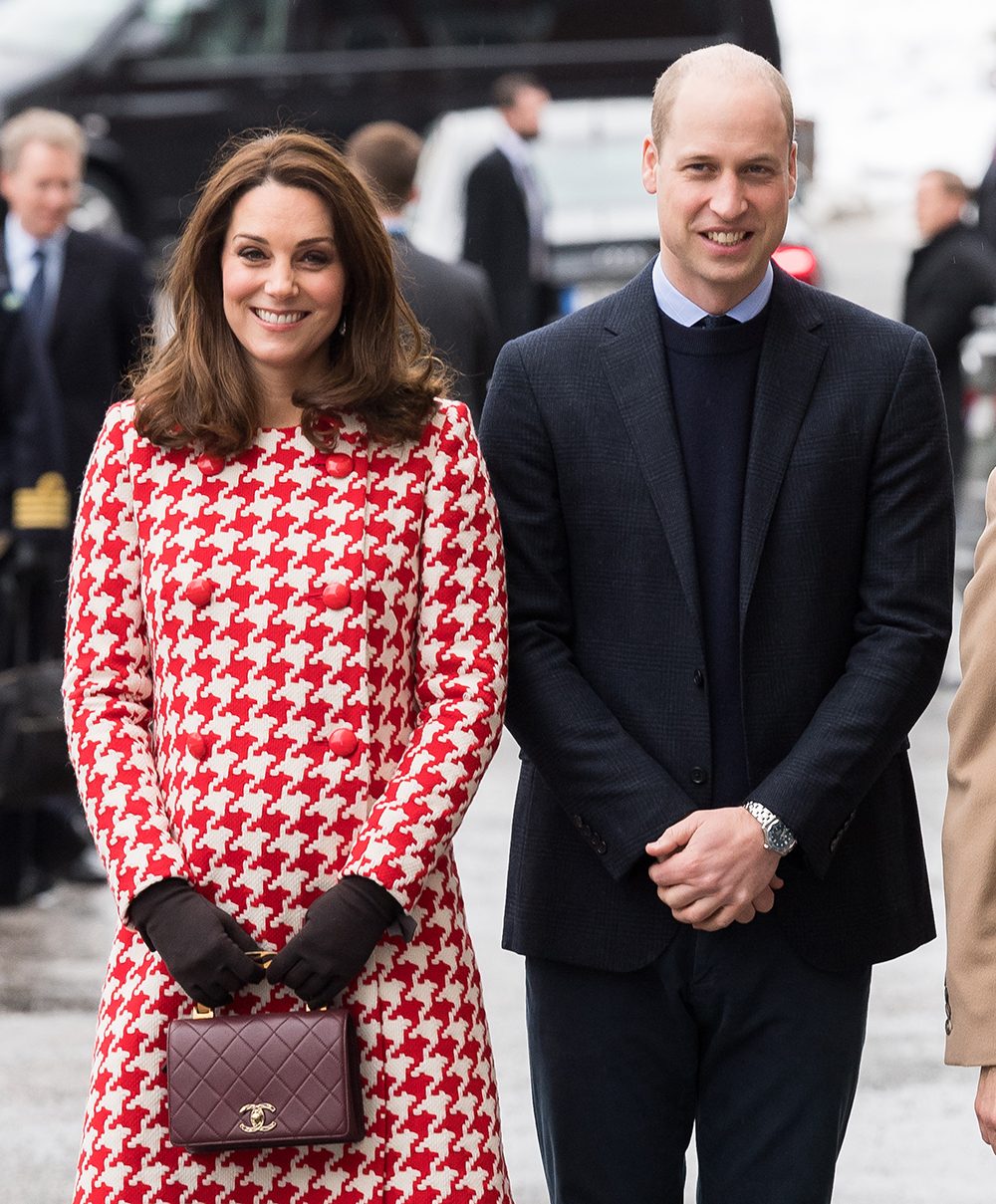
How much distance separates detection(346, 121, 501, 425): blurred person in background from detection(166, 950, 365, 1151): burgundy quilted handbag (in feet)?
12.6

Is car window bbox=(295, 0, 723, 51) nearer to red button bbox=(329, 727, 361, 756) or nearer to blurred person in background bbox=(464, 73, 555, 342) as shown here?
blurred person in background bbox=(464, 73, 555, 342)

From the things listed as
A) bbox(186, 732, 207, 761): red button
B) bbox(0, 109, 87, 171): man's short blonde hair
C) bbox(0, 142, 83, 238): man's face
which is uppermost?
bbox(0, 109, 87, 171): man's short blonde hair

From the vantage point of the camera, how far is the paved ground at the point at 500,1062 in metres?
4.32

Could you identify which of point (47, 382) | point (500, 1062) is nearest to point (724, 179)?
point (500, 1062)

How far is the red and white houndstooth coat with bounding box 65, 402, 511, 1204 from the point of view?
262 cm

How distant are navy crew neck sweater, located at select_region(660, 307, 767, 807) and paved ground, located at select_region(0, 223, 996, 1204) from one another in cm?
183

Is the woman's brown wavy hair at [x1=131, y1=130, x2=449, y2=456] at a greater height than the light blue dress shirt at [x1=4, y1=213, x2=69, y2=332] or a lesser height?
lesser

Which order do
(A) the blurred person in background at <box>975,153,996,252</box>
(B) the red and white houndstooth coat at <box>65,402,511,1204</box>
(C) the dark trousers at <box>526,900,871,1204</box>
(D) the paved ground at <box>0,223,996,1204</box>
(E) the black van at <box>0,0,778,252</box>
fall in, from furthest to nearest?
1. (E) the black van at <box>0,0,778,252</box>
2. (A) the blurred person in background at <box>975,153,996,252</box>
3. (D) the paved ground at <box>0,223,996,1204</box>
4. (C) the dark trousers at <box>526,900,871,1204</box>
5. (B) the red and white houndstooth coat at <box>65,402,511,1204</box>

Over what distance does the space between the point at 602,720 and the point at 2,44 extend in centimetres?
1210

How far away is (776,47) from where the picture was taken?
1370cm

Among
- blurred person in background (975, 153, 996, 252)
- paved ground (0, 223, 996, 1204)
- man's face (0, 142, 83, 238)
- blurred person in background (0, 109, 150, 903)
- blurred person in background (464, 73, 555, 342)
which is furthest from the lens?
blurred person in background (975, 153, 996, 252)

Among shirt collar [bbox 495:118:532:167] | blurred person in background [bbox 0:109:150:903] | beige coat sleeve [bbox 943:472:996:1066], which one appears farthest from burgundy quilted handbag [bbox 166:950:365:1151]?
shirt collar [bbox 495:118:532:167]

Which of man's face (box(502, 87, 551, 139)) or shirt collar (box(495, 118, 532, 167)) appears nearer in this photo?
shirt collar (box(495, 118, 532, 167))

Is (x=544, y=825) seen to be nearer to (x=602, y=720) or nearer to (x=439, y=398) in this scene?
(x=602, y=720)
